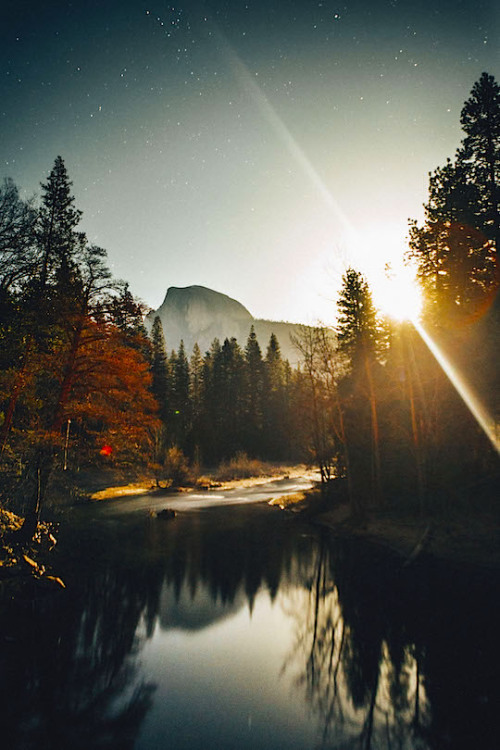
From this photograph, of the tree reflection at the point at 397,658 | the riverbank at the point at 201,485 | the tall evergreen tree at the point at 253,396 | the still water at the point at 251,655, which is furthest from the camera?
the tall evergreen tree at the point at 253,396

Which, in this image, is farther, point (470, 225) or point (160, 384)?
point (160, 384)

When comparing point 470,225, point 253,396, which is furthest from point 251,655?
point 253,396

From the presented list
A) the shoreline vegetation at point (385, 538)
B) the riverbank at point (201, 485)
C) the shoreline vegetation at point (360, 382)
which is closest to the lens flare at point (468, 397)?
the shoreline vegetation at point (360, 382)

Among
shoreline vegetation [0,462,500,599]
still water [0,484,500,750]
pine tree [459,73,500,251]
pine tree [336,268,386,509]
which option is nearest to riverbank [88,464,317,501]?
shoreline vegetation [0,462,500,599]

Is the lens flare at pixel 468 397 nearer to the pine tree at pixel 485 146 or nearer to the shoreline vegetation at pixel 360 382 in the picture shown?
the shoreline vegetation at pixel 360 382

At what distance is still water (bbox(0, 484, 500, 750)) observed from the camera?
294 inches

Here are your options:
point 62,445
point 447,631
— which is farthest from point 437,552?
point 62,445

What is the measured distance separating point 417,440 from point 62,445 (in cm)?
1720

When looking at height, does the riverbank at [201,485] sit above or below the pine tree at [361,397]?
below

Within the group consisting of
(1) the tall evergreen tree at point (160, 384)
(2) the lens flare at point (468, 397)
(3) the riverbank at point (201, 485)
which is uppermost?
(1) the tall evergreen tree at point (160, 384)

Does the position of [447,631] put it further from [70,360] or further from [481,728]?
[70,360]

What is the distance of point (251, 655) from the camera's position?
36.0 feet

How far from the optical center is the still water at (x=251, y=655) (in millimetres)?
7469

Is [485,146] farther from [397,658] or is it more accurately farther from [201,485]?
[201,485]
